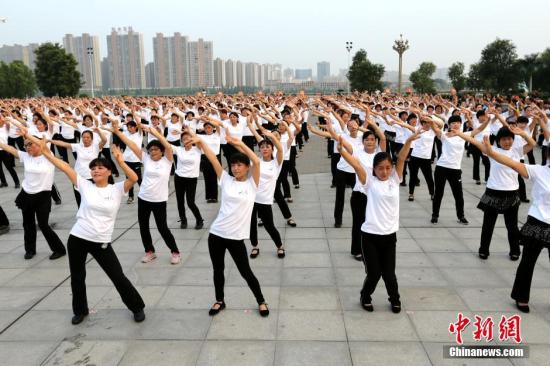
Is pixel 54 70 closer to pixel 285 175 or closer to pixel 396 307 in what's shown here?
pixel 285 175

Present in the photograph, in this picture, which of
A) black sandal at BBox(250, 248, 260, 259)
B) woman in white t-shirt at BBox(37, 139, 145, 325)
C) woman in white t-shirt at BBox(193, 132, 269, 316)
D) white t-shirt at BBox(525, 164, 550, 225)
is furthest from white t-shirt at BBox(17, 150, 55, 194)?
white t-shirt at BBox(525, 164, 550, 225)

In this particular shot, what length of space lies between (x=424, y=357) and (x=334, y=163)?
6524 millimetres

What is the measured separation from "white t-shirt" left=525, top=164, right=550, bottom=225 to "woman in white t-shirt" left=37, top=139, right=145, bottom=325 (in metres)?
4.02

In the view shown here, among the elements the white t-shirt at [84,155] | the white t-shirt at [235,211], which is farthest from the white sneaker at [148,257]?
the white t-shirt at [84,155]

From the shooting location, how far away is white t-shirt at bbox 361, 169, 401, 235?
4367mm

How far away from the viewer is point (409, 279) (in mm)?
5496

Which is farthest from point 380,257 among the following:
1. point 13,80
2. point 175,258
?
point 13,80

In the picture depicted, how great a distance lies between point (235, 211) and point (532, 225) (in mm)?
2953

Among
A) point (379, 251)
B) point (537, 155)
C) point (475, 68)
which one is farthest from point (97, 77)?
point (379, 251)

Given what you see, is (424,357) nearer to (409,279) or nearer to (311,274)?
(409,279)

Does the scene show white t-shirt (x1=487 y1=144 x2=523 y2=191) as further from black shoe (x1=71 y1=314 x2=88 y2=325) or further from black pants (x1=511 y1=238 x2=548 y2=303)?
black shoe (x1=71 y1=314 x2=88 y2=325)

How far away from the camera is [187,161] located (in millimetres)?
7527

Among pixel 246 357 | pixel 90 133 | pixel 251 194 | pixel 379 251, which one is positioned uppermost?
pixel 90 133

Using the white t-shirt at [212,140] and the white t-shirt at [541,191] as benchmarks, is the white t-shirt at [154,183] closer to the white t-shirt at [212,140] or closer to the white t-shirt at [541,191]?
the white t-shirt at [212,140]
